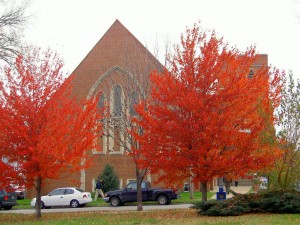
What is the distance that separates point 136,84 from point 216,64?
7.97m

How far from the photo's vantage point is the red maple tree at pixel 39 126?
1706cm

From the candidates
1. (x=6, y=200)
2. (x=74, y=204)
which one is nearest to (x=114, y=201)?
(x=74, y=204)

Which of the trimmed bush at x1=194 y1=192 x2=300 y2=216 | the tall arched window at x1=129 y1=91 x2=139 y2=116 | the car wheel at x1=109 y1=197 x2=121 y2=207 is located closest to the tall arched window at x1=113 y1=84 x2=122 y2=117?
the tall arched window at x1=129 y1=91 x2=139 y2=116

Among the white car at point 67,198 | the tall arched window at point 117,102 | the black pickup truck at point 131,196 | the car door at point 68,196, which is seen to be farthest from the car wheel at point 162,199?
the tall arched window at point 117,102

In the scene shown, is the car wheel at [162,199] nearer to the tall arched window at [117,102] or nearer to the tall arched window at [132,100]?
the tall arched window at [117,102]

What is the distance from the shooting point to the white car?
86.8 feet

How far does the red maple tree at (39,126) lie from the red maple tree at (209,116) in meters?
3.49

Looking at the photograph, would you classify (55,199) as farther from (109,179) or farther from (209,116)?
(209,116)

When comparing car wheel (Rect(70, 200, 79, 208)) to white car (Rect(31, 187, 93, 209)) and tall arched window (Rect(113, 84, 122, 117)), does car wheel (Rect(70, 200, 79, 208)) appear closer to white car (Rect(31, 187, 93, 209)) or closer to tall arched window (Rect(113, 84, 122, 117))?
white car (Rect(31, 187, 93, 209))

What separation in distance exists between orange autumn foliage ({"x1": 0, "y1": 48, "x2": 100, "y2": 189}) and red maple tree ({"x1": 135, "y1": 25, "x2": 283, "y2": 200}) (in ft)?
11.4

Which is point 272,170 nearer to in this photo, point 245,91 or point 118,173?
point 245,91

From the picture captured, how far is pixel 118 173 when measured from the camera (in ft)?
112

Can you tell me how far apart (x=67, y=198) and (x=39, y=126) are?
1008 cm

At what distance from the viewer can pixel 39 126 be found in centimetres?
1780
